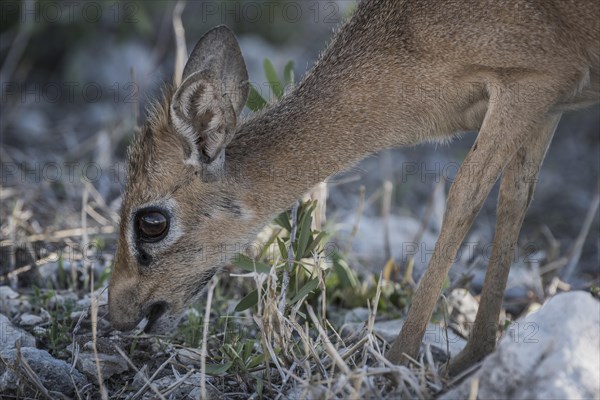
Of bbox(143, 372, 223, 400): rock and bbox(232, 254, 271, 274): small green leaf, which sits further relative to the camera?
bbox(232, 254, 271, 274): small green leaf

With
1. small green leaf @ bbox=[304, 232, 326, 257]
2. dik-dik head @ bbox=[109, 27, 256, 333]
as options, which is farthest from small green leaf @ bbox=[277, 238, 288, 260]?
dik-dik head @ bbox=[109, 27, 256, 333]

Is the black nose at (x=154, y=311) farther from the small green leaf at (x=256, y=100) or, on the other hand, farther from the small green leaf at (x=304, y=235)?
the small green leaf at (x=256, y=100)

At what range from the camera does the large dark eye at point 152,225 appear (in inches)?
214

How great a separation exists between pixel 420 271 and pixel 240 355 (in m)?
2.82

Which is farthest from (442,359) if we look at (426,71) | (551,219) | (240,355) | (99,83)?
(99,83)

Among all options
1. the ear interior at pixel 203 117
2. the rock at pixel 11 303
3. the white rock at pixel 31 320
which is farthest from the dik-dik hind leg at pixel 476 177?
the rock at pixel 11 303

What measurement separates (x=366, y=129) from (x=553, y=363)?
2.34 metres

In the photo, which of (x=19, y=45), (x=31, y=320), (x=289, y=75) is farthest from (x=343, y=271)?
(x=19, y=45)

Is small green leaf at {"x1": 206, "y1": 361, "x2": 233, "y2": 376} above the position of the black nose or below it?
below

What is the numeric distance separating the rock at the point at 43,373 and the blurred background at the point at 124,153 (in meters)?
1.49

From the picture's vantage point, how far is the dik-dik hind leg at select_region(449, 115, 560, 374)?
579 cm

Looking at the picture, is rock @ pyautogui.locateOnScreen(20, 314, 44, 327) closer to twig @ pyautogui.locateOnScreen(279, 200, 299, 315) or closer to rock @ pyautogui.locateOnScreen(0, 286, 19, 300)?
rock @ pyautogui.locateOnScreen(0, 286, 19, 300)

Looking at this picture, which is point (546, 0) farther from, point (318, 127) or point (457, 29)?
point (318, 127)

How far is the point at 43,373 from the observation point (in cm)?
513
